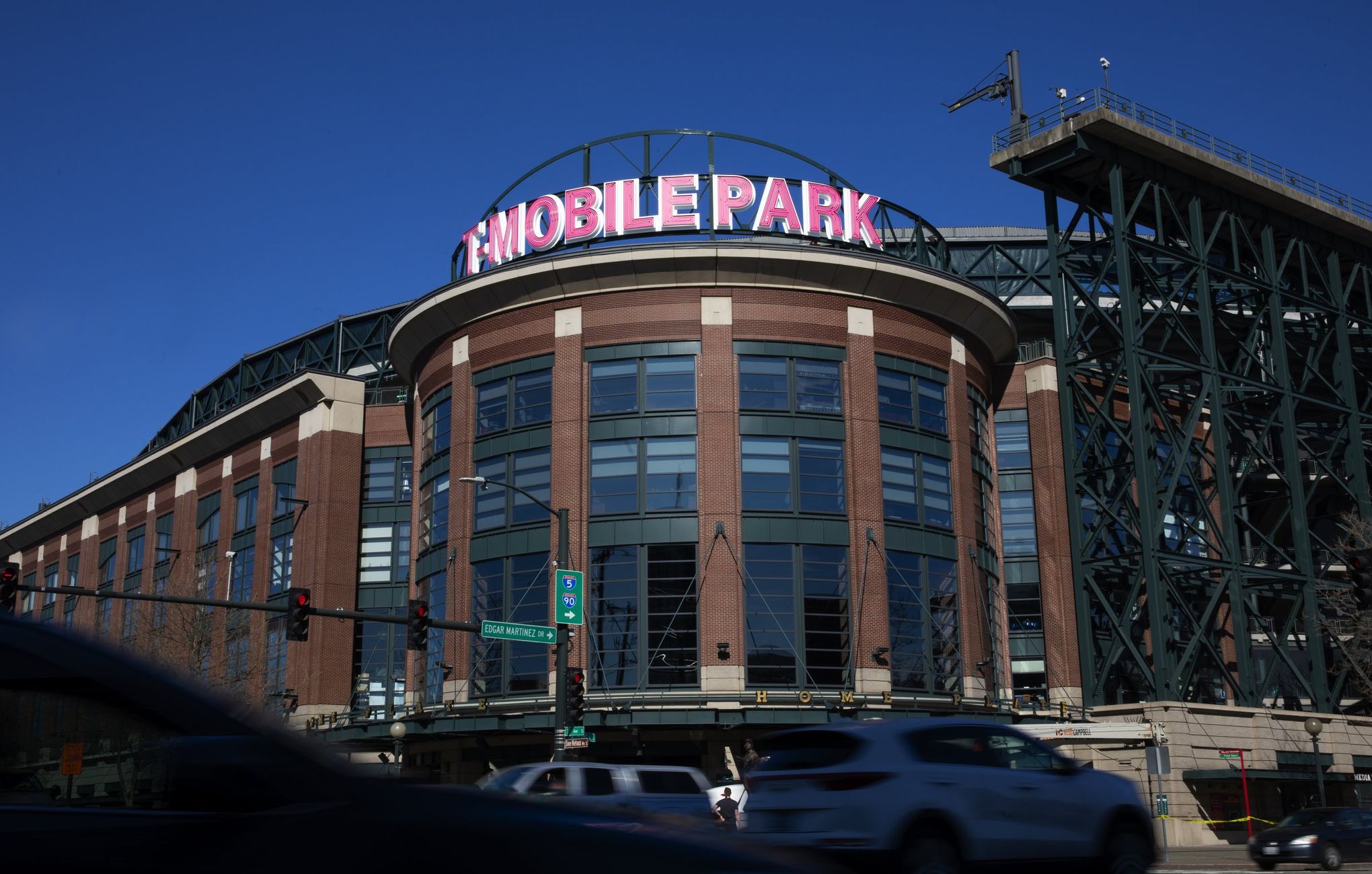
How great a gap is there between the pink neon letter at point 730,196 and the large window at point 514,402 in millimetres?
7964

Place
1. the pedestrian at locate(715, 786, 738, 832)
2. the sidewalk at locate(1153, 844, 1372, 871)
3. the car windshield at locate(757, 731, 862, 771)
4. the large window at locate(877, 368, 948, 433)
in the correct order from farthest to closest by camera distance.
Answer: the large window at locate(877, 368, 948, 433)
the pedestrian at locate(715, 786, 738, 832)
the sidewalk at locate(1153, 844, 1372, 871)
the car windshield at locate(757, 731, 862, 771)

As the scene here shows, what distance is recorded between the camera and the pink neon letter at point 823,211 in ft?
156

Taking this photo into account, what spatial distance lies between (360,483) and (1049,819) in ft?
154

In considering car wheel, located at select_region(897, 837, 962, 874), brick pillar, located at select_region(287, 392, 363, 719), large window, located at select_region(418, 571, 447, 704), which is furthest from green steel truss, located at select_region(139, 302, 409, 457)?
car wheel, located at select_region(897, 837, 962, 874)

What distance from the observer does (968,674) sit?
46.0 m

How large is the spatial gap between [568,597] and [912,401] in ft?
65.1

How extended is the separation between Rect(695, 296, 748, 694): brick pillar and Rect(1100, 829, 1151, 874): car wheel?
28598 mm

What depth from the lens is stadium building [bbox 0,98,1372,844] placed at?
1727 inches

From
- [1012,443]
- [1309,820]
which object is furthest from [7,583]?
[1012,443]

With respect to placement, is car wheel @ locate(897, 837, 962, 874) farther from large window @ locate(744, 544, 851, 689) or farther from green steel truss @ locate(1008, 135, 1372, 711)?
green steel truss @ locate(1008, 135, 1372, 711)

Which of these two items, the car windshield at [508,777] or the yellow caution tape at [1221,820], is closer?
the car windshield at [508,777]

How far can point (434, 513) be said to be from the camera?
4984cm

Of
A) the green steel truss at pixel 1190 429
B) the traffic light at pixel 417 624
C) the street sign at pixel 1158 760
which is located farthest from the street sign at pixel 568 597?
the green steel truss at pixel 1190 429

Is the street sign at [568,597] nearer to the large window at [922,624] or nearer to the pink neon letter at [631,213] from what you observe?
the large window at [922,624]
